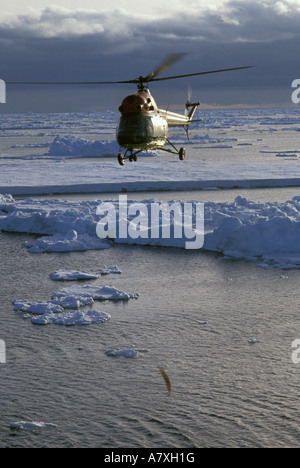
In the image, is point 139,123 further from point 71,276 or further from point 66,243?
point 66,243

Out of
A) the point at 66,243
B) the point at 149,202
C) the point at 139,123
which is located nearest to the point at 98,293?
the point at 66,243

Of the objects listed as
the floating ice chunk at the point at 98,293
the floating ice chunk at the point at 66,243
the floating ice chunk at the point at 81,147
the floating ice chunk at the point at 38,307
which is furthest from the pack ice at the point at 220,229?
the floating ice chunk at the point at 81,147

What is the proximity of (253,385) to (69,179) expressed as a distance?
1132 inches

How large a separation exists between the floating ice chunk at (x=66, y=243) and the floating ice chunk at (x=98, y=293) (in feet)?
18.6

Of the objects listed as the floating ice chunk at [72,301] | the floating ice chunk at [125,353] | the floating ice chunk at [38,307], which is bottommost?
the floating ice chunk at [125,353]

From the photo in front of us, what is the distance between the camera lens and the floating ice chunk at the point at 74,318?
18.4 metres

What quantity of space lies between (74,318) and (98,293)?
2.45 m

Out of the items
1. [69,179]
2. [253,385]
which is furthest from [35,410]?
[69,179]

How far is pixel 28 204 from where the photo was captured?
33469 mm

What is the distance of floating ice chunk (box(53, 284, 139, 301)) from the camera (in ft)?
66.7

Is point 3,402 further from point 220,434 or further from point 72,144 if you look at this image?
point 72,144

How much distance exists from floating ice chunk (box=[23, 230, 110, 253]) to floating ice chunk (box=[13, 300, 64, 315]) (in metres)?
6.72

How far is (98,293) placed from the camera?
2088 centimetres

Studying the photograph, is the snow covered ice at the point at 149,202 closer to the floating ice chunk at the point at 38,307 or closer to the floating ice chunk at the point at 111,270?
the floating ice chunk at the point at 111,270
